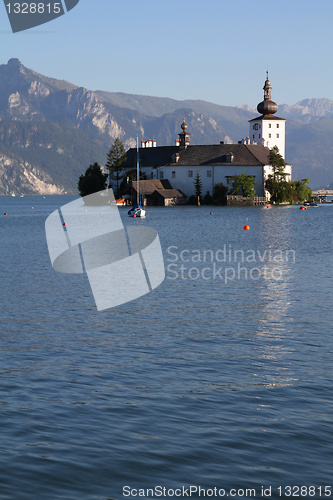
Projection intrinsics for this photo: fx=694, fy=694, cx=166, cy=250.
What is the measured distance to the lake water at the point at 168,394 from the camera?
1313 cm

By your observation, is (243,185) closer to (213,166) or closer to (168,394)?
(213,166)

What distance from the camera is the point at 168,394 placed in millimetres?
17828

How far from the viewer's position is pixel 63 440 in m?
14.8

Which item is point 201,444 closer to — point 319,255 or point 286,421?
point 286,421

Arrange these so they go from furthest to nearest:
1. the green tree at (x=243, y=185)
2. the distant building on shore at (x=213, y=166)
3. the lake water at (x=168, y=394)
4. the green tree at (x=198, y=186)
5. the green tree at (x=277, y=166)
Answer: the green tree at (x=198, y=186) < the distant building on shore at (x=213, y=166) < the green tree at (x=277, y=166) < the green tree at (x=243, y=185) < the lake water at (x=168, y=394)

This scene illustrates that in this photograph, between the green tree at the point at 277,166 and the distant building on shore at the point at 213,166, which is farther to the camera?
the distant building on shore at the point at 213,166

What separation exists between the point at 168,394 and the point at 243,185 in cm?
16113

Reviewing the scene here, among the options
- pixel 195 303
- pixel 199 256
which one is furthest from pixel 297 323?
pixel 199 256

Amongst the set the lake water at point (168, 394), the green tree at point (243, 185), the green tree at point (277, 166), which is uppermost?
the green tree at point (277, 166)

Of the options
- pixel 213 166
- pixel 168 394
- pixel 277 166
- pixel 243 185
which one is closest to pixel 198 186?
pixel 213 166

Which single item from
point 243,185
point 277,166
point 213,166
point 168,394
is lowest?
point 168,394

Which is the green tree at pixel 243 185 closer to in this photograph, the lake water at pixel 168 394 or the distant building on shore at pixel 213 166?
the distant building on shore at pixel 213 166

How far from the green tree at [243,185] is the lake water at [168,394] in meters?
142

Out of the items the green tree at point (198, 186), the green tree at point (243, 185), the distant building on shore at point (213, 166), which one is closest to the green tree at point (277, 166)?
the distant building on shore at point (213, 166)
